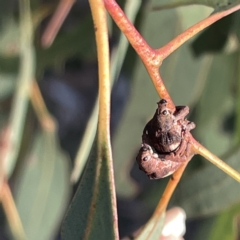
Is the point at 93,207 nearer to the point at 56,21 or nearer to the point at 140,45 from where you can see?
the point at 140,45

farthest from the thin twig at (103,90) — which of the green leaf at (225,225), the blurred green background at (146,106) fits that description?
the green leaf at (225,225)

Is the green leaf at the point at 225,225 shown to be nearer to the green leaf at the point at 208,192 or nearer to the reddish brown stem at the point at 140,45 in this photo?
the green leaf at the point at 208,192

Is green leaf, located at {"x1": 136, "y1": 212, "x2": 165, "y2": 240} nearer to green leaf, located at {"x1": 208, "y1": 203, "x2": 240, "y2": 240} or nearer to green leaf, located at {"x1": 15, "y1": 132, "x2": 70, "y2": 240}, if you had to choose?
green leaf, located at {"x1": 208, "y1": 203, "x2": 240, "y2": 240}

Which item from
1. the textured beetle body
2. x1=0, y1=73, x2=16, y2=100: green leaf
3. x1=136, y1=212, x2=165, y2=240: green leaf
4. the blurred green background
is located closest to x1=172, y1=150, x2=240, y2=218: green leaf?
the blurred green background

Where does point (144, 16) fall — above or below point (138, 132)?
above

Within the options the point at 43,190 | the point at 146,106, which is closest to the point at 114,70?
the point at 146,106

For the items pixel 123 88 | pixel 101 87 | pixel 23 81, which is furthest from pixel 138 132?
pixel 123 88

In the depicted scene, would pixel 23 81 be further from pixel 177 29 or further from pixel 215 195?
pixel 215 195

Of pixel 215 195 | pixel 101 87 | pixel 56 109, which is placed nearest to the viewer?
pixel 101 87
